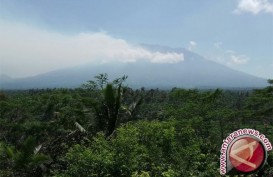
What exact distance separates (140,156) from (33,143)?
300 inches

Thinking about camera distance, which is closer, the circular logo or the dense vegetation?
the circular logo

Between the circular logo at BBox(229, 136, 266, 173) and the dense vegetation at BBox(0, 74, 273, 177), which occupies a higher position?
the circular logo at BBox(229, 136, 266, 173)

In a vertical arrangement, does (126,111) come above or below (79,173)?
above

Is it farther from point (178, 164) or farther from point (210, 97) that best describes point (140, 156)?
point (210, 97)

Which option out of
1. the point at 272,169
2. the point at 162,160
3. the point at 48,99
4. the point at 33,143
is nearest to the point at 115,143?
the point at 162,160

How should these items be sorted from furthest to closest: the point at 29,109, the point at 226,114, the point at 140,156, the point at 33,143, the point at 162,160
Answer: the point at 29,109 < the point at 226,114 < the point at 33,143 < the point at 162,160 < the point at 140,156

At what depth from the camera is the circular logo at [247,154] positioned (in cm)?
923

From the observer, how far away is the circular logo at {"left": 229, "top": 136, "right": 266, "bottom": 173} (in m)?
9.23

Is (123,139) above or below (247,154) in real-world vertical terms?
below

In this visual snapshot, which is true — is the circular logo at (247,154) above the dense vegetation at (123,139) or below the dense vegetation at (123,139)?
above

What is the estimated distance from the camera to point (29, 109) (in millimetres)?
43625

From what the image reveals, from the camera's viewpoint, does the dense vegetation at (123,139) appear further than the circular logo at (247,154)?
Yes

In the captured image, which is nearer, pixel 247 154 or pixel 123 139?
pixel 247 154

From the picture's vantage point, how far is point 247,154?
921 centimetres
